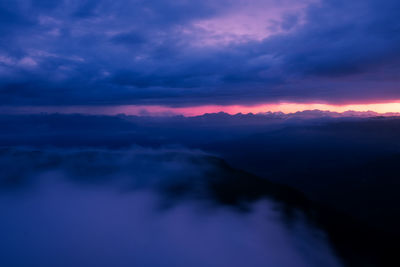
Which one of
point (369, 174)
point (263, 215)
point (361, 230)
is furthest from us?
point (369, 174)

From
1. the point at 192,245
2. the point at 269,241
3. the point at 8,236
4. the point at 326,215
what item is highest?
the point at 326,215

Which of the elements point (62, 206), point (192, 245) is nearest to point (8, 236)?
point (62, 206)

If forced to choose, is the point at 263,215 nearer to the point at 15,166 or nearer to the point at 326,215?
the point at 326,215

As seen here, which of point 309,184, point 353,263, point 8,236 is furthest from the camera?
point 309,184

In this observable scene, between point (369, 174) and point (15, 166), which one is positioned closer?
point (369, 174)

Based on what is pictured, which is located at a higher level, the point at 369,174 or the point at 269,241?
the point at 369,174

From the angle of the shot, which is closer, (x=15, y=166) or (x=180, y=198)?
(x=180, y=198)

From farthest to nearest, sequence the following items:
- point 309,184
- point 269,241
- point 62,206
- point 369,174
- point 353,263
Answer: point 62,206 → point 369,174 → point 309,184 → point 269,241 → point 353,263

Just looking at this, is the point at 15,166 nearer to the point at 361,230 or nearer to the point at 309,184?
the point at 309,184

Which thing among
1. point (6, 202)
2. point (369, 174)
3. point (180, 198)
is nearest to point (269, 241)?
point (180, 198)
